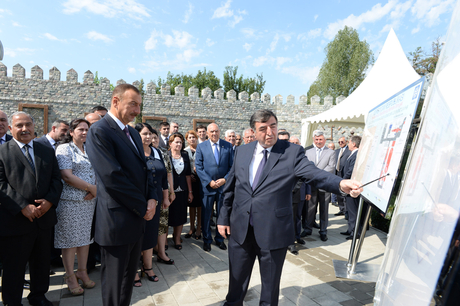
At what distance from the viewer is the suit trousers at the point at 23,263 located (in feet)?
8.02

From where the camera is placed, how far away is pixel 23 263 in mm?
2512

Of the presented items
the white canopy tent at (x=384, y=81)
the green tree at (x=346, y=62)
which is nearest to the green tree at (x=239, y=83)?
the green tree at (x=346, y=62)

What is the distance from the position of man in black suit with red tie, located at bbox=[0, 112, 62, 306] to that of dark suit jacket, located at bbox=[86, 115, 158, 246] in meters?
0.94

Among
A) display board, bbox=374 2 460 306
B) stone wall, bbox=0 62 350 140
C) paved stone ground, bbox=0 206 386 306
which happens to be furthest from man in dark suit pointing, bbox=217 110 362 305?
stone wall, bbox=0 62 350 140

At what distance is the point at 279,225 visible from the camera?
7.25 ft

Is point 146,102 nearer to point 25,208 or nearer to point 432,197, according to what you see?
point 25,208

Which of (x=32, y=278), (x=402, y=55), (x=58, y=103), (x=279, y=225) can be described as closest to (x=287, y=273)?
(x=279, y=225)

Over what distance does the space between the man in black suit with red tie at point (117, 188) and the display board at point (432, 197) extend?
169cm

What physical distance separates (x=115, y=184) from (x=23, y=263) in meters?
1.51

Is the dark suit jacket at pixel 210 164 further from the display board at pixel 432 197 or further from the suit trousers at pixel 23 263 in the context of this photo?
the display board at pixel 432 197

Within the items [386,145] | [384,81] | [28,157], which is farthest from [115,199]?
[384,81]

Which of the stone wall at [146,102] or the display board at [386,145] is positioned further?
the stone wall at [146,102]

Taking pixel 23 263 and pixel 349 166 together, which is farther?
pixel 349 166

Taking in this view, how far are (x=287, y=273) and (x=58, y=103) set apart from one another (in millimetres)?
17218
